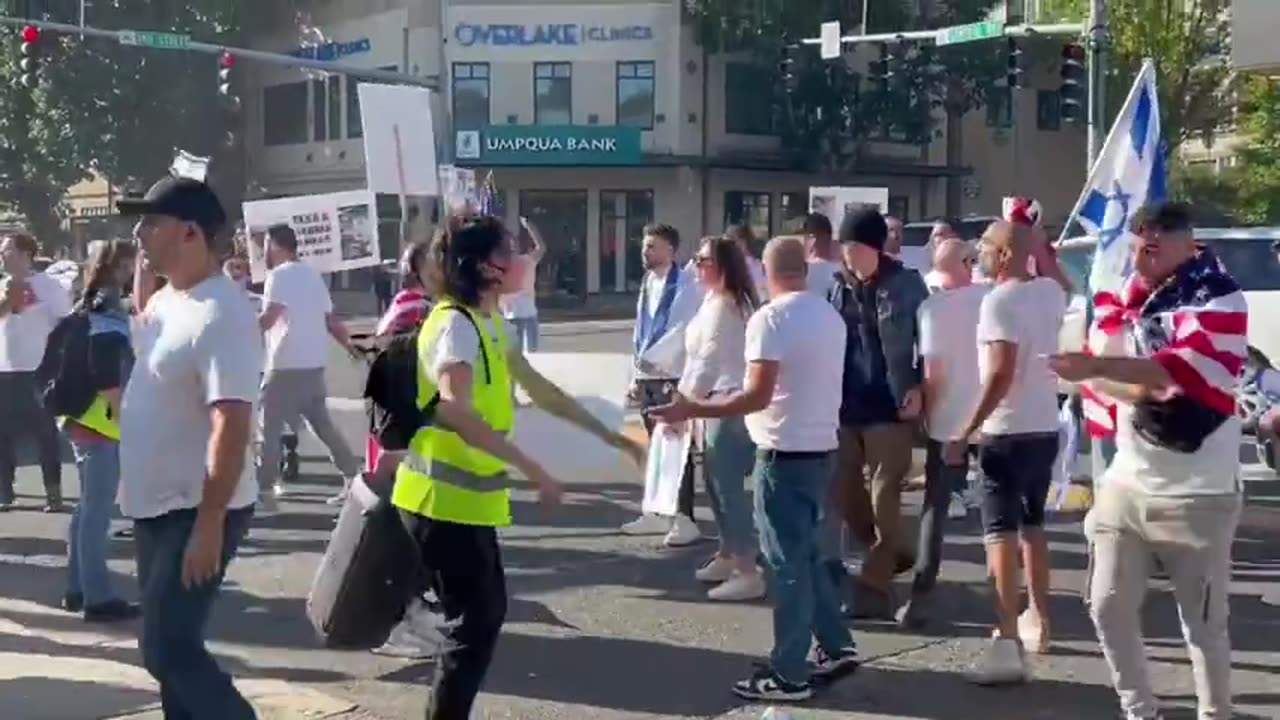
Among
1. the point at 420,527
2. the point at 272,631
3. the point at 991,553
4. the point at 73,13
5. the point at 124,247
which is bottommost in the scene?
the point at 272,631

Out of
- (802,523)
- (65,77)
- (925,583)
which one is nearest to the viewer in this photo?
(802,523)

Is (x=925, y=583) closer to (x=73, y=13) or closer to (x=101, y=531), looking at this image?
(x=101, y=531)

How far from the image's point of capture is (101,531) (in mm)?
8477

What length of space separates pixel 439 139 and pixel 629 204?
6.00 meters

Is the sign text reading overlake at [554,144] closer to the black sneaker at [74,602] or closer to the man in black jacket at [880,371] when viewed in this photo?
the black sneaker at [74,602]

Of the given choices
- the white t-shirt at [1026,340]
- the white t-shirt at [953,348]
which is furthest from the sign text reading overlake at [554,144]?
the white t-shirt at [1026,340]

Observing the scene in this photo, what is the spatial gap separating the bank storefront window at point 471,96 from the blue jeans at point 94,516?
37.9 metres

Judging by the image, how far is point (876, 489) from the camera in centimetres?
816

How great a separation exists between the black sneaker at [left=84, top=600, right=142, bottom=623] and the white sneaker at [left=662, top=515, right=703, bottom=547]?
3.23 m

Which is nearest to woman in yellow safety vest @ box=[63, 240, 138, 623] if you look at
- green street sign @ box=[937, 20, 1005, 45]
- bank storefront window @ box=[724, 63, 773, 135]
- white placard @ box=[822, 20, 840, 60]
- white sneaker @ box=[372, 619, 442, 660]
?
white sneaker @ box=[372, 619, 442, 660]

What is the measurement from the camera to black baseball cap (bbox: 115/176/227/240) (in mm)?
5246

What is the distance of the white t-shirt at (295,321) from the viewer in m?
11.1

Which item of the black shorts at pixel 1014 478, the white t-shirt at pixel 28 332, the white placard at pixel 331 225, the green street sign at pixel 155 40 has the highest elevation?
the green street sign at pixel 155 40

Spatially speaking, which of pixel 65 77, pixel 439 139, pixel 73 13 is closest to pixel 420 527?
pixel 73 13
